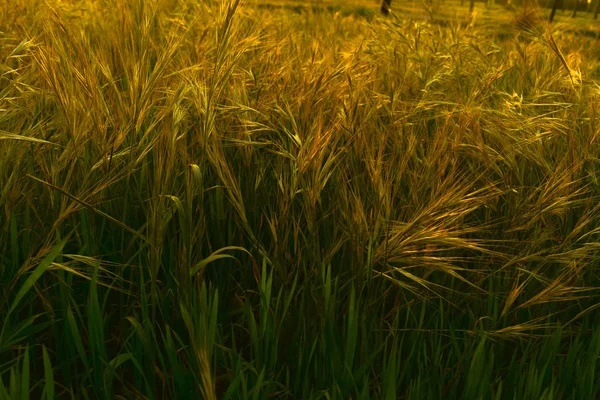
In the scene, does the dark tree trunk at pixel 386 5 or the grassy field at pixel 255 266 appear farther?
the dark tree trunk at pixel 386 5

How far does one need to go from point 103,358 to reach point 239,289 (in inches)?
12.8

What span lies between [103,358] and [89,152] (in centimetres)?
40

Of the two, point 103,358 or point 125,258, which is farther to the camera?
point 125,258

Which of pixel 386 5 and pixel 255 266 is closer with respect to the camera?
pixel 255 266

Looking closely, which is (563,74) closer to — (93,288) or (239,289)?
(239,289)

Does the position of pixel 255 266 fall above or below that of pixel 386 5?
below

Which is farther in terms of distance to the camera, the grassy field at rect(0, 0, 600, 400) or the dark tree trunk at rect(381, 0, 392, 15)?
the dark tree trunk at rect(381, 0, 392, 15)

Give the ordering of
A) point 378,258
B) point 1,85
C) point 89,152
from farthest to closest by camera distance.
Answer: point 1,85, point 89,152, point 378,258

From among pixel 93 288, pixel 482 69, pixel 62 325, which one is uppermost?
pixel 482 69

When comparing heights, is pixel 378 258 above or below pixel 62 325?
above

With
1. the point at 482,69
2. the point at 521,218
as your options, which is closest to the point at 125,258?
the point at 521,218

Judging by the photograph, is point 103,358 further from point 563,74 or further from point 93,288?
point 563,74

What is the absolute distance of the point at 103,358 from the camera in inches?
34.8

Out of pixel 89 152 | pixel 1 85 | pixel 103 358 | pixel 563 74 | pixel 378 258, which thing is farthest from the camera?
pixel 563 74
